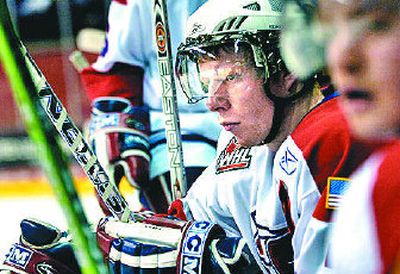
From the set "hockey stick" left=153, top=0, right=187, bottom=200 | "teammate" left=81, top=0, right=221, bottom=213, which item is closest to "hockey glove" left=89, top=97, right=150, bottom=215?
"teammate" left=81, top=0, right=221, bottom=213

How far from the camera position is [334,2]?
77 cm

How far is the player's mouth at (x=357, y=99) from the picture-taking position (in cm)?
74

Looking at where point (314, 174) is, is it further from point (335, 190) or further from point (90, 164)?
point (90, 164)

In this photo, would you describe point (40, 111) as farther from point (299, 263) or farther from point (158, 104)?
point (158, 104)

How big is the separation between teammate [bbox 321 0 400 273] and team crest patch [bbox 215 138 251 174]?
0.59 m

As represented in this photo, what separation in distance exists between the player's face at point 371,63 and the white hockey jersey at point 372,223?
0.19ft

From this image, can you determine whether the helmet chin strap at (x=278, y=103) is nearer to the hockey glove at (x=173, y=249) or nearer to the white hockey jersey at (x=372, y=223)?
the hockey glove at (x=173, y=249)

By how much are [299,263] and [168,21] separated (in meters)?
0.65

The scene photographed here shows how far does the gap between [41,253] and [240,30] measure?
382 millimetres

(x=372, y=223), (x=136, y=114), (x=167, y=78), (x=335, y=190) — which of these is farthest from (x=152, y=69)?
(x=372, y=223)

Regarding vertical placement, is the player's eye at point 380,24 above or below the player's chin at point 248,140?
above

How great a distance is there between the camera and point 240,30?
4.09ft

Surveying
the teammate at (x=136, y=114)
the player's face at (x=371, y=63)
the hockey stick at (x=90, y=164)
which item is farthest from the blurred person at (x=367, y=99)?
the teammate at (x=136, y=114)

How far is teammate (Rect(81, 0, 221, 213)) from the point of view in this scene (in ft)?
5.94
